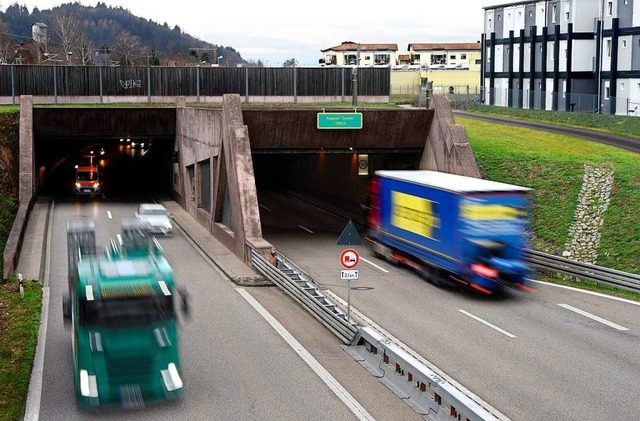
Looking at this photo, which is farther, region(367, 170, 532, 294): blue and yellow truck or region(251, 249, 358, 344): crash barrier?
region(367, 170, 532, 294): blue and yellow truck

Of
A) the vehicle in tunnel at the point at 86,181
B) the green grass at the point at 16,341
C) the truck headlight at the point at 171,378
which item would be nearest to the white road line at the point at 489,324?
the truck headlight at the point at 171,378

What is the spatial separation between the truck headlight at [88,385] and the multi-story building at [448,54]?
135 m

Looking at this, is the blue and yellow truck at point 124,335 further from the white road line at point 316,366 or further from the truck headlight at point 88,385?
the white road line at point 316,366

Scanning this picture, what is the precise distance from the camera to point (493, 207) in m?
25.9

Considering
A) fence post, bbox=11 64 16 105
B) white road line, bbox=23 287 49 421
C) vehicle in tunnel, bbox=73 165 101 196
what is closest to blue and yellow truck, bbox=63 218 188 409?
white road line, bbox=23 287 49 421

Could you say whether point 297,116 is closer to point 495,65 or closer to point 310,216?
point 310,216

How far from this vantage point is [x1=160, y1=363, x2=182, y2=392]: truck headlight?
15414mm

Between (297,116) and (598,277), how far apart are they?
16.2 m

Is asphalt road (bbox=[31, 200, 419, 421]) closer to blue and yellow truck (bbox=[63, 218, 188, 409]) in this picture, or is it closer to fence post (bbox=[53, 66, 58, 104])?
blue and yellow truck (bbox=[63, 218, 188, 409])

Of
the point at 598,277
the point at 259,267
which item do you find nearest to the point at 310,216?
the point at 259,267

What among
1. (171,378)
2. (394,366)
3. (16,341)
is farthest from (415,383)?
(16,341)

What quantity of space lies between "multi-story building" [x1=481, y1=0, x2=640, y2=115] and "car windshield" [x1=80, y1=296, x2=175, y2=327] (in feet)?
157

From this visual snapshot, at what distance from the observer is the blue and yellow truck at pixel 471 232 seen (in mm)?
25859

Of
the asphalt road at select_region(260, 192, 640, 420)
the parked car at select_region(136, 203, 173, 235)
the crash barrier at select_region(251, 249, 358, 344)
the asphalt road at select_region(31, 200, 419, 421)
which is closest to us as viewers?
the asphalt road at select_region(31, 200, 419, 421)
